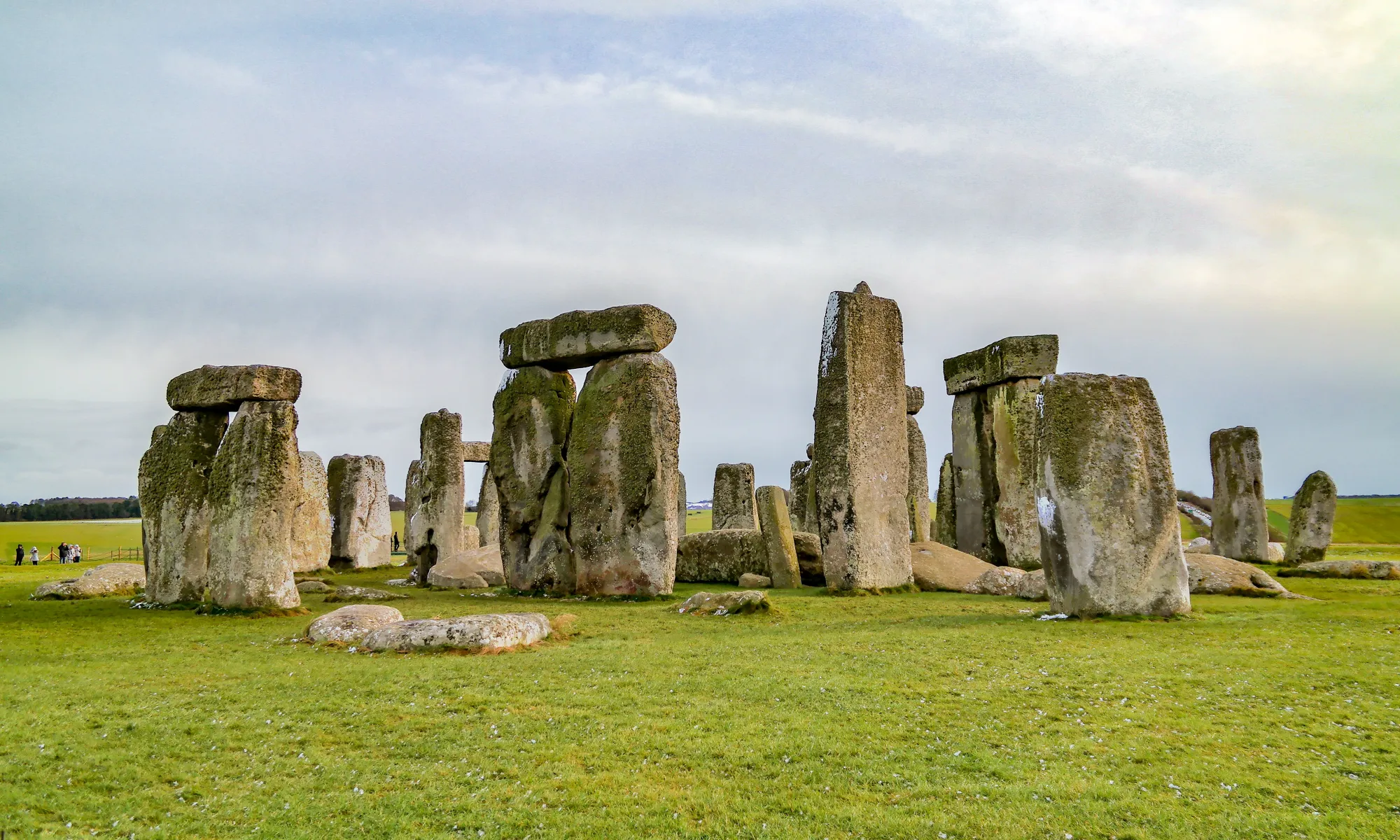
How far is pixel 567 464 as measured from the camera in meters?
16.0

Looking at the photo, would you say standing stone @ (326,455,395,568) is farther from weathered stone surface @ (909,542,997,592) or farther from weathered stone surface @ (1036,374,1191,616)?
weathered stone surface @ (1036,374,1191,616)

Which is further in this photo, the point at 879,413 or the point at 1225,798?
the point at 879,413

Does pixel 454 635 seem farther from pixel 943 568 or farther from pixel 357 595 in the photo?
pixel 943 568

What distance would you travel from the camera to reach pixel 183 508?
1390 centimetres

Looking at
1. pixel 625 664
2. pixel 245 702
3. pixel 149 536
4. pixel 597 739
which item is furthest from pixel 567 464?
pixel 597 739

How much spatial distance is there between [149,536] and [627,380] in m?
8.13

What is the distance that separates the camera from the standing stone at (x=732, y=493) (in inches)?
1055

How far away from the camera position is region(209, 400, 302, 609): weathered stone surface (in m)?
12.3

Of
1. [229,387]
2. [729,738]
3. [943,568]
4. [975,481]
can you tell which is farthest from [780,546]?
[729,738]

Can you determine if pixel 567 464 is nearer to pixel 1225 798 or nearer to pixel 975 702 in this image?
pixel 975 702

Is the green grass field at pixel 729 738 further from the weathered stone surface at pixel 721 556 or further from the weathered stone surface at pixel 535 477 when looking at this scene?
the weathered stone surface at pixel 721 556

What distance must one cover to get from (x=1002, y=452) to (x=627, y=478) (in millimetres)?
8709

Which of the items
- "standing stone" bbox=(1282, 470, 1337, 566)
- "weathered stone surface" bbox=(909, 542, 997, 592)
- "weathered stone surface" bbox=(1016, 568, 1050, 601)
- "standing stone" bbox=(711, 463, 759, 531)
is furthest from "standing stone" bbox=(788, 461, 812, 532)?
"standing stone" bbox=(1282, 470, 1337, 566)

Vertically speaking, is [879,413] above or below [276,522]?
above
